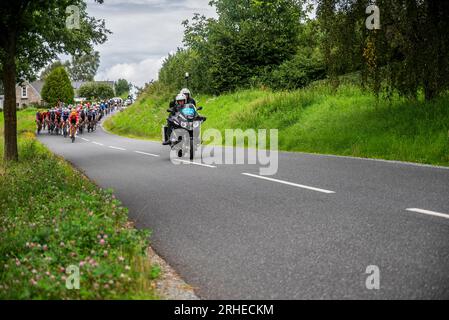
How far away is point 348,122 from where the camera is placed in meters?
17.3

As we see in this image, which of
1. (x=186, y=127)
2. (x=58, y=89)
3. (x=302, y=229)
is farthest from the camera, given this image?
(x=58, y=89)

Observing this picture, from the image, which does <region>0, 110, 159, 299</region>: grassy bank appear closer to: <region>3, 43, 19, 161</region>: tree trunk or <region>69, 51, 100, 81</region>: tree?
<region>3, 43, 19, 161</region>: tree trunk

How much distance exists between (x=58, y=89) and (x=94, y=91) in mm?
26749

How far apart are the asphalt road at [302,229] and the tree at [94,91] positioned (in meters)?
114

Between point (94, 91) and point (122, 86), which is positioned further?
point (122, 86)

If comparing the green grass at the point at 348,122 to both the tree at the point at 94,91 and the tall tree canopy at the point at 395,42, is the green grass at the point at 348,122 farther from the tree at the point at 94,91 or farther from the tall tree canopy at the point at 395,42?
the tree at the point at 94,91

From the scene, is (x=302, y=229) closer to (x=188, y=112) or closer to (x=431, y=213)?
(x=431, y=213)

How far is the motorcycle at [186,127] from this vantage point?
14.5 m

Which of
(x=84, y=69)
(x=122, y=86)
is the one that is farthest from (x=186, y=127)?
(x=122, y=86)

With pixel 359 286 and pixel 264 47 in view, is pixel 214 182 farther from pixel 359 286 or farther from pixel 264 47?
pixel 264 47

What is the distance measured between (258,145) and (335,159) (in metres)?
6.85

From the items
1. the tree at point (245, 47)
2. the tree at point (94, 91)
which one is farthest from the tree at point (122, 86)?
the tree at point (245, 47)
